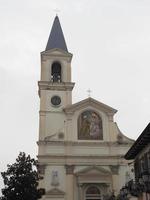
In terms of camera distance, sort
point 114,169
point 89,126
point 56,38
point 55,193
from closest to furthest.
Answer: point 55,193 < point 114,169 < point 89,126 < point 56,38

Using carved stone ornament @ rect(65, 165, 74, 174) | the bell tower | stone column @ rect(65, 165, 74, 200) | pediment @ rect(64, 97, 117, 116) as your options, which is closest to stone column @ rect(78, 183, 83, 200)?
stone column @ rect(65, 165, 74, 200)

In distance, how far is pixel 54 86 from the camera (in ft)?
142

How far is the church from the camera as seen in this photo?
37.8 meters

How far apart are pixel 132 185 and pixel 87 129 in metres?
22.2

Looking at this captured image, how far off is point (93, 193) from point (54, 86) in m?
12.7

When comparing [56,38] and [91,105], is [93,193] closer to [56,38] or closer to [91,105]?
[91,105]

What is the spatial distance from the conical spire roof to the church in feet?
9.93

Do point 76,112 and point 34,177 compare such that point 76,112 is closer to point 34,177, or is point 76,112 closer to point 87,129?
point 87,129

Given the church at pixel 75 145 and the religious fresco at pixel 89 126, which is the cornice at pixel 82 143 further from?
the religious fresco at pixel 89 126

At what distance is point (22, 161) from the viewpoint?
2558cm

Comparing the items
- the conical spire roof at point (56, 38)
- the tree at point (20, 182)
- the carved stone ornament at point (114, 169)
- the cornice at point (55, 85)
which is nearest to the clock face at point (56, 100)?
the cornice at point (55, 85)

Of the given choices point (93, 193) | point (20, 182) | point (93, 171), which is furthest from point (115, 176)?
point (20, 182)

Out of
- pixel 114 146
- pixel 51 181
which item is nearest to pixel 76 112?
pixel 114 146

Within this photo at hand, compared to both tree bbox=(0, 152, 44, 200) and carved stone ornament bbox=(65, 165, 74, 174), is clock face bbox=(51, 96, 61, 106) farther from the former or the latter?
tree bbox=(0, 152, 44, 200)
